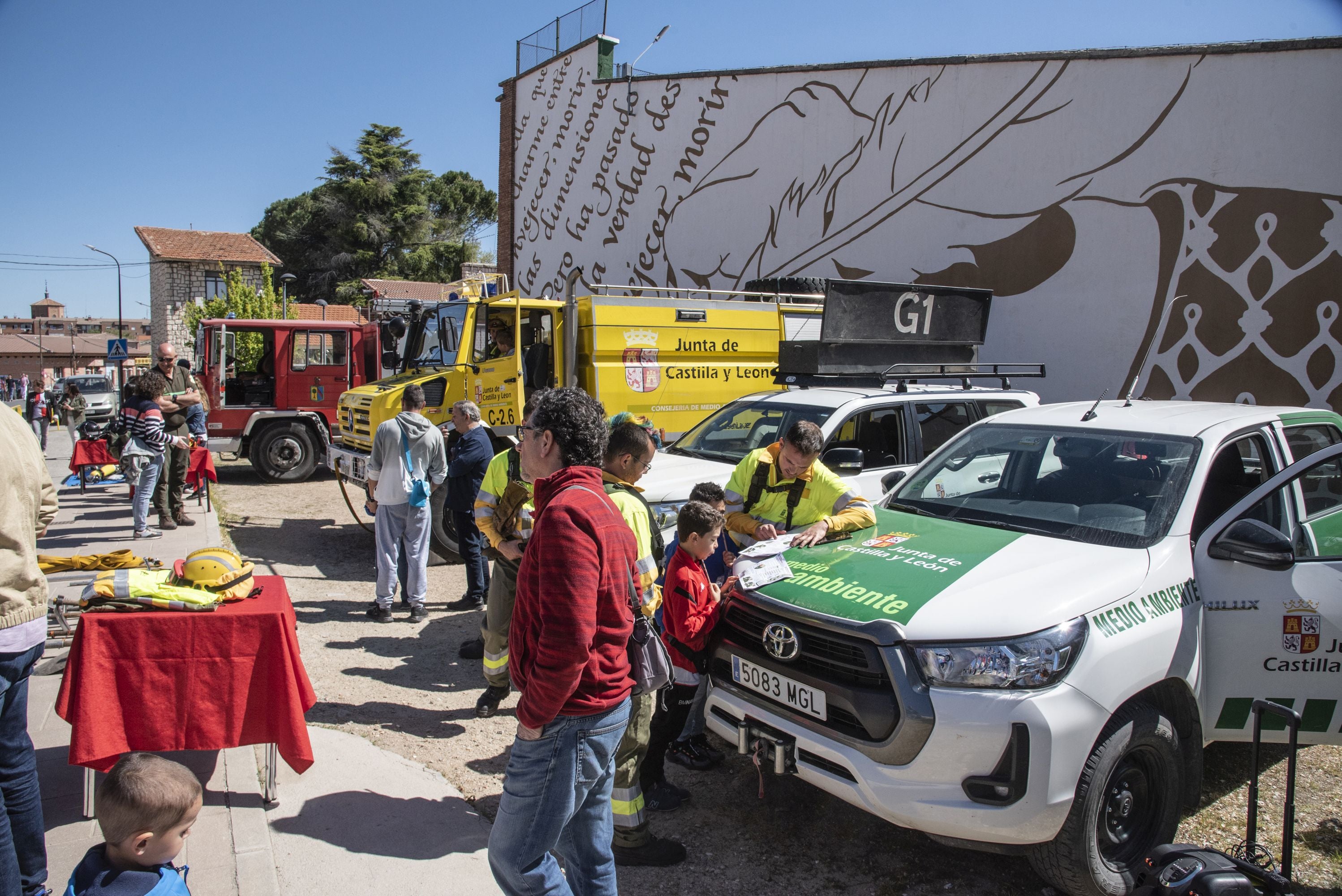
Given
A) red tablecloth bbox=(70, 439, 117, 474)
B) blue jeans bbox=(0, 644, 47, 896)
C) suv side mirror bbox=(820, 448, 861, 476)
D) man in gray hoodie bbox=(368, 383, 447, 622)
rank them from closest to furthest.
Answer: blue jeans bbox=(0, 644, 47, 896) < suv side mirror bbox=(820, 448, 861, 476) < man in gray hoodie bbox=(368, 383, 447, 622) < red tablecloth bbox=(70, 439, 117, 474)

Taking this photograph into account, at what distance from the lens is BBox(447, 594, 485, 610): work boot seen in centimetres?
682

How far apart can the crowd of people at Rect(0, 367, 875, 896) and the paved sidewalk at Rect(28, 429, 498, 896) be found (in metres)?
0.48

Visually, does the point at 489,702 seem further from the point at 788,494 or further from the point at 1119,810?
the point at 1119,810

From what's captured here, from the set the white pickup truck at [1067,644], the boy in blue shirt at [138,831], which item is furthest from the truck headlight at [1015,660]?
the boy in blue shirt at [138,831]

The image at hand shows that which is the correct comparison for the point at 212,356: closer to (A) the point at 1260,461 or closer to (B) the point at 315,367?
(B) the point at 315,367

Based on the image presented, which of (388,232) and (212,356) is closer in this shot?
(212,356)

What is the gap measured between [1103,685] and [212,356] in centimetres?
1339

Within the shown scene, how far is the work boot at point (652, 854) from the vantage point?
3186 millimetres

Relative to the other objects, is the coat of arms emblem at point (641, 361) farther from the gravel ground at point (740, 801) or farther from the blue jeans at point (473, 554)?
the gravel ground at point (740, 801)

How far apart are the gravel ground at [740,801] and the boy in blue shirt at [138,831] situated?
169 cm

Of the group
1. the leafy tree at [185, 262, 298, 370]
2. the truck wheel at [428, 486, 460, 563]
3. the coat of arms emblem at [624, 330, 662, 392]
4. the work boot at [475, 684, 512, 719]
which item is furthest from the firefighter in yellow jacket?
the leafy tree at [185, 262, 298, 370]

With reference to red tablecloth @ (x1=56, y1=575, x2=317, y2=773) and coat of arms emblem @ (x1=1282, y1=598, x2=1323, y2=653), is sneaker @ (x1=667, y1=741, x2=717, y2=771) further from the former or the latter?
coat of arms emblem @ (x1=1282, y1=598, x2=1323, y2=653)

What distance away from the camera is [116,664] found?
10.5ft

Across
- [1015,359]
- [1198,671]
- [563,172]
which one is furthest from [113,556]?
[563,172]
